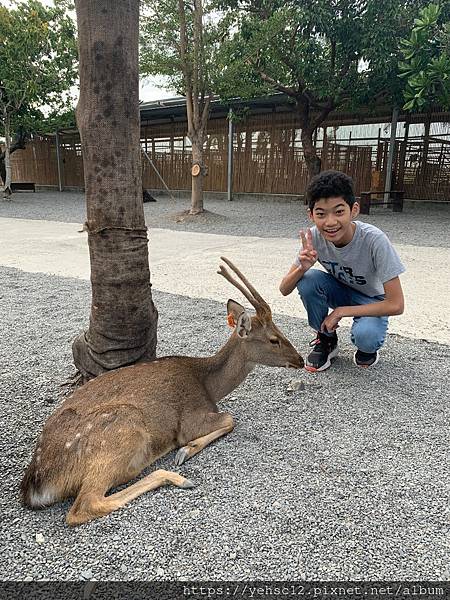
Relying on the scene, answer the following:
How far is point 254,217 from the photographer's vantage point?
13.6 meters

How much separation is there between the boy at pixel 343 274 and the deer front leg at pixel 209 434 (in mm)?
990

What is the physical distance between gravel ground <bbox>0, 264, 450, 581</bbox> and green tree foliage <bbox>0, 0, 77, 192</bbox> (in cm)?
1567

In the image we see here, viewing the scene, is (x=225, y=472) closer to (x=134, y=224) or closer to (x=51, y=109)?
(x=134, y=224)

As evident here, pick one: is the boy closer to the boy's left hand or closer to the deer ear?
the boy's left hand

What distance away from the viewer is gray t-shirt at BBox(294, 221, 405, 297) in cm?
307

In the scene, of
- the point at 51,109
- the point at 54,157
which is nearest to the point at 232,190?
the point at 51,109

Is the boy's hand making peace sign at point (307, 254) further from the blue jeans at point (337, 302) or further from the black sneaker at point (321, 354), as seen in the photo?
the black sneaker at point (321, 354)

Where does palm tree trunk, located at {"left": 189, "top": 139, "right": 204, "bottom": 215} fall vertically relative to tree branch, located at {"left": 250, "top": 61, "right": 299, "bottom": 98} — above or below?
below

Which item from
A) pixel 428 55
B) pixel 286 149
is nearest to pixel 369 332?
pixel 428 55

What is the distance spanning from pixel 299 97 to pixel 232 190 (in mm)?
5018

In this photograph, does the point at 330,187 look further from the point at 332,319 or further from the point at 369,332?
the point at 369,332

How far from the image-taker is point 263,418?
9.42 ft

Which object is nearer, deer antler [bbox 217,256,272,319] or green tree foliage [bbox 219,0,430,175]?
deer antler [bbox 217,256,272,319]

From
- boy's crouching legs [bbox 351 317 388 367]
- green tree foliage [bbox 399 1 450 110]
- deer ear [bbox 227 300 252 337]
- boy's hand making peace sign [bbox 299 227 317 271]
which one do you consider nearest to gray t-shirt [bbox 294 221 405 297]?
boy's hand making peace sign [bbox 299 227 317 271]
